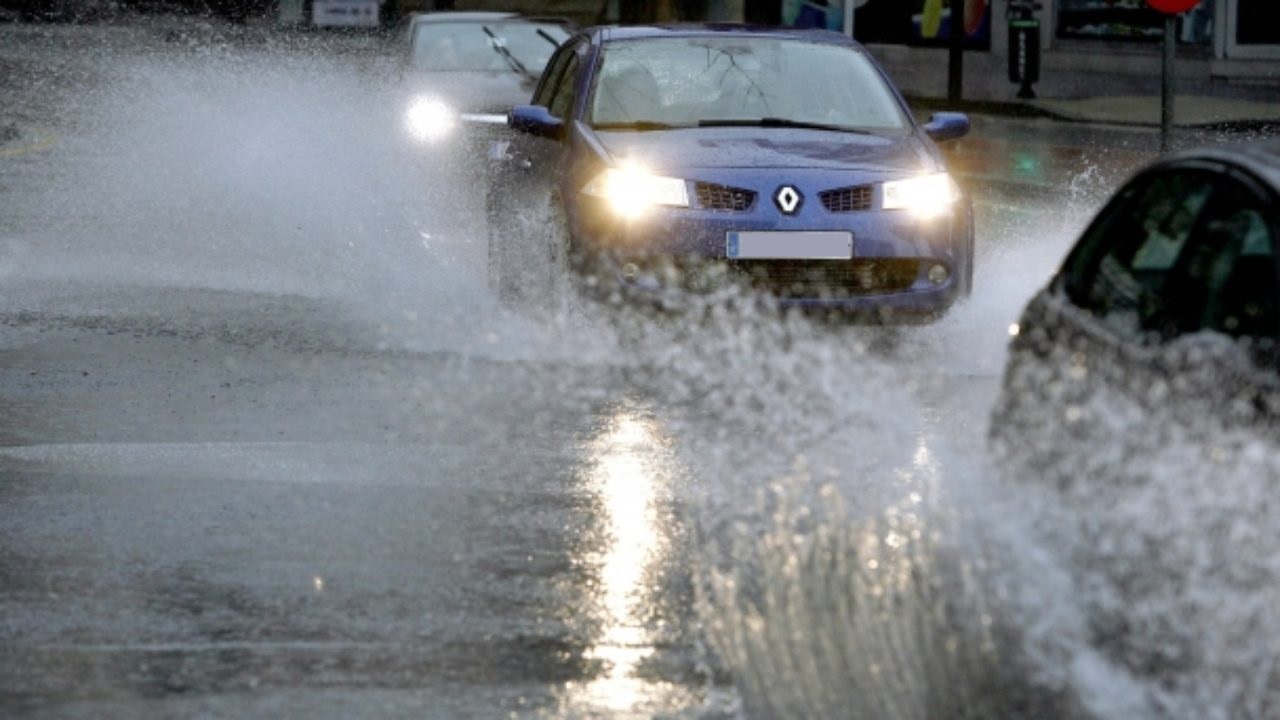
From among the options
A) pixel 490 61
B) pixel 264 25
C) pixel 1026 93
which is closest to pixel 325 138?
pixel 490 61

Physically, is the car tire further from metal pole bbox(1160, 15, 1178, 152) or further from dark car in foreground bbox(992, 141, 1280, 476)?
metal pole bbox(1160, 15, 1178, 152)

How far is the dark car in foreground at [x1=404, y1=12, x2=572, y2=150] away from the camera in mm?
21344

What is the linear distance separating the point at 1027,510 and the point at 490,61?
1614 centimetres

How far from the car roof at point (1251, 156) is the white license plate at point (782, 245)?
5716mm

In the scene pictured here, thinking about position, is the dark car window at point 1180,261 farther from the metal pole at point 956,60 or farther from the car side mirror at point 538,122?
the metal pole at point 956,60

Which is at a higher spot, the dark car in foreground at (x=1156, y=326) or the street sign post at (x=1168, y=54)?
the dark car in foreground at (x=1156, y=326)

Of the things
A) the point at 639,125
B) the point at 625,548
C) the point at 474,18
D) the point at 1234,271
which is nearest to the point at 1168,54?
the point at 474,18

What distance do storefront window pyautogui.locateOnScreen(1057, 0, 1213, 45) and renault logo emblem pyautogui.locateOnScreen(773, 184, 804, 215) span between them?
81.7ft

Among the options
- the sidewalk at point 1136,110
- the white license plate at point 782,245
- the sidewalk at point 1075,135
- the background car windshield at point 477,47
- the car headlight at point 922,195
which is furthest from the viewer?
the sidewalk at point 1136,110

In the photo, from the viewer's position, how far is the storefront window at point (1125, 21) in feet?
120

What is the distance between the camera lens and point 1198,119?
1243 inches

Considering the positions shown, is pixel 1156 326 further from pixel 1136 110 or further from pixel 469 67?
pixel 1136 110

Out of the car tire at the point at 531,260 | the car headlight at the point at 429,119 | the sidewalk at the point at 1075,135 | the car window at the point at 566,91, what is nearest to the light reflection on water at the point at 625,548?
the car tire at the point at 531,260

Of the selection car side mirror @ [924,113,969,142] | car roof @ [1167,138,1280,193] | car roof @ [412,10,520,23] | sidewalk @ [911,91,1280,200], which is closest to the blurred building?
sidewalk @ [911,91,1280,200]
